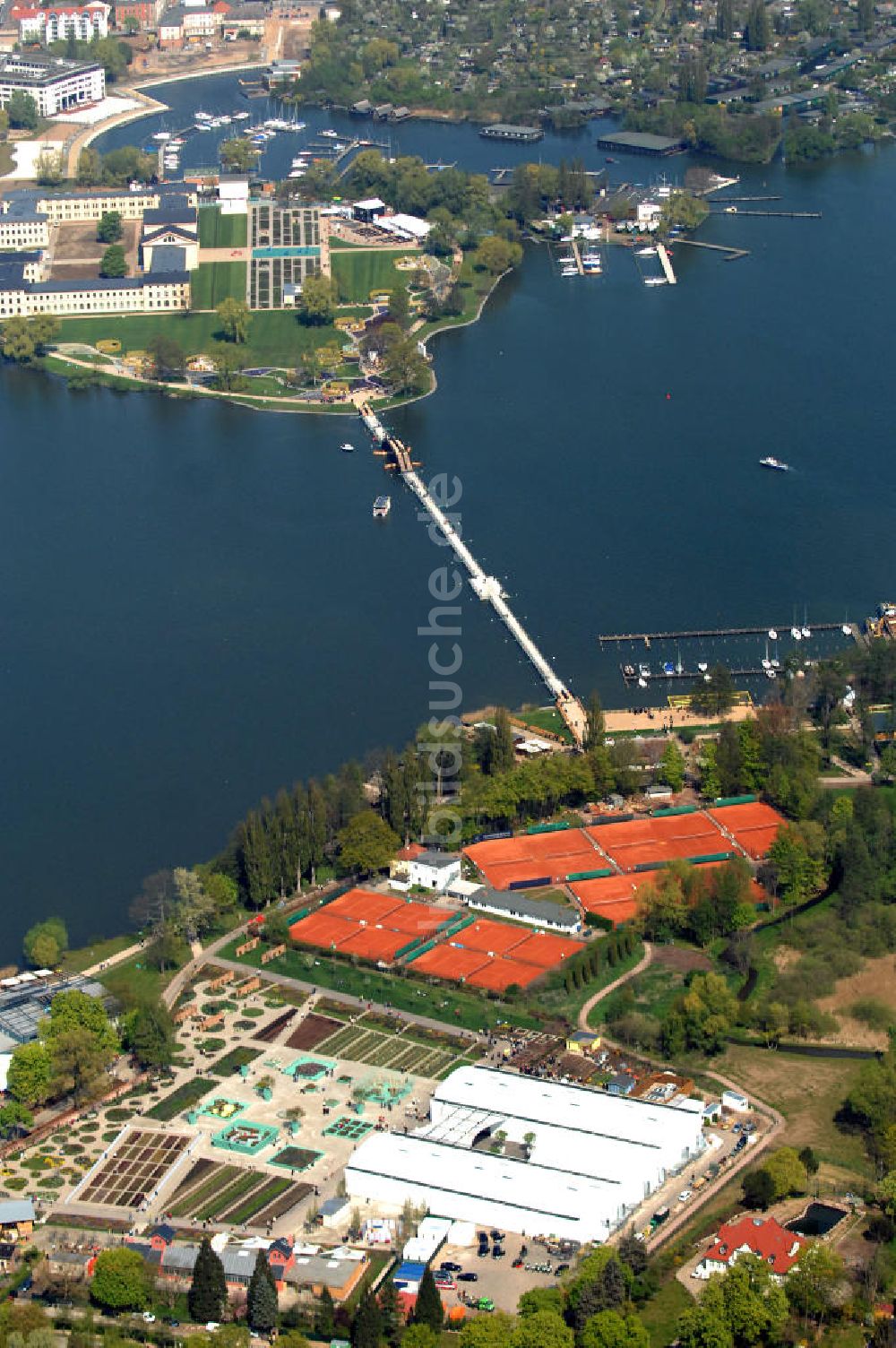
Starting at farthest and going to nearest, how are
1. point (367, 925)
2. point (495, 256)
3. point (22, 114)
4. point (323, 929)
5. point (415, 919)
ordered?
point (22, 114) → point (495, 256) → point (415, 919) → point (367, 925) → point (323, 929)

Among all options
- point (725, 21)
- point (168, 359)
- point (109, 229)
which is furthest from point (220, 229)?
point (725, 21)

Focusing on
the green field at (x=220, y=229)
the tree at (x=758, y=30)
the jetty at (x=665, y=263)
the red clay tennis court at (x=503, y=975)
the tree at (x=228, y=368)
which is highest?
the tree at (x=758, y=30)

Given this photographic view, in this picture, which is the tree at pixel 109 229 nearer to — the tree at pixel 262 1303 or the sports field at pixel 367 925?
the sports field at pixel 367 925

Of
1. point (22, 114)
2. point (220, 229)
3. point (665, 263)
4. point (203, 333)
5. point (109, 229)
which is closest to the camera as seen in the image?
point (203, 333)

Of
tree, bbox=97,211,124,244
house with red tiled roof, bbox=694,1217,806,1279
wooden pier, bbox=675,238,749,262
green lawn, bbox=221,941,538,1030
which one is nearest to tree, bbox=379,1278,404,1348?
house with red tiled roof, bbox=694,1217,806,1279

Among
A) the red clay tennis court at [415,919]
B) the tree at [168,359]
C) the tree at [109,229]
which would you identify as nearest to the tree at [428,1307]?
the red clay tennis court at [415,919]

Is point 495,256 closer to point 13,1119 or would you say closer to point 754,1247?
point 13,1119
